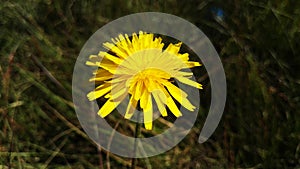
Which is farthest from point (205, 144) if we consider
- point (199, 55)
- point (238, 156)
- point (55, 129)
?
point (55, 129)

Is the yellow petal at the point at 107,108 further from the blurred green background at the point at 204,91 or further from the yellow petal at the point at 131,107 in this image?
the blurred green background at the point at 204,91

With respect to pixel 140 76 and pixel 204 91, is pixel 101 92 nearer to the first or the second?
pixel 140 76

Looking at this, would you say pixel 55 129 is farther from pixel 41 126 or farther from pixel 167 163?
pixel 167 163

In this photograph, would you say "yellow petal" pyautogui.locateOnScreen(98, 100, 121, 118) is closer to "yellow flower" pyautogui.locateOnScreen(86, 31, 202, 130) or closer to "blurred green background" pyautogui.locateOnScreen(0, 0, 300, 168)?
"yellow flower" pyautogui.locateOnScreen(86, 31, 202, 130)

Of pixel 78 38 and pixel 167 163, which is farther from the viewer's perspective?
pixel 78 38

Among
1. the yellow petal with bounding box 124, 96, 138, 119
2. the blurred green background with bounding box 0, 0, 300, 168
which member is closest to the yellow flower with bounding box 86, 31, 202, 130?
the yellow petal with bounding box 124, 96, 138, 119

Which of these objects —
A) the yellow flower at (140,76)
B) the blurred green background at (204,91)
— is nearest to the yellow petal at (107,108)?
the yellow flower at (140,76)
